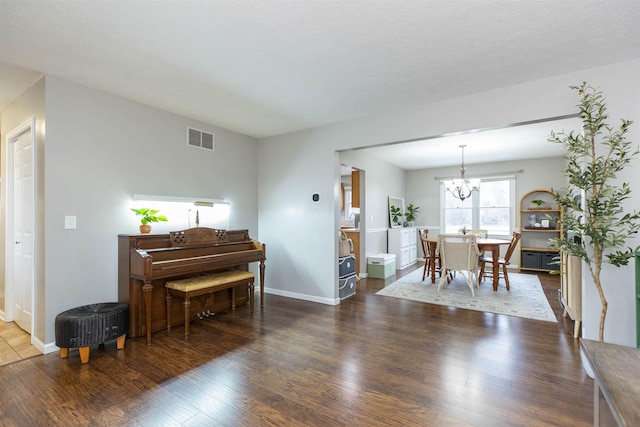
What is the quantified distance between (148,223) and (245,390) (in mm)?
2304

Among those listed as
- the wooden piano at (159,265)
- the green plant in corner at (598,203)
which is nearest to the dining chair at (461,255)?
the green plant in corner at (598,203)

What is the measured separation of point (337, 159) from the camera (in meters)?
4.13

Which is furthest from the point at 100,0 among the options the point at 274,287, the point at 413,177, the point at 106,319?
the point at 413,177

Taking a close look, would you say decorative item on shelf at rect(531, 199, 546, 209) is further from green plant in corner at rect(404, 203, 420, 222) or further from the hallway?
the hallway

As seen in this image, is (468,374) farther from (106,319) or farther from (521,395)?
(106,319)

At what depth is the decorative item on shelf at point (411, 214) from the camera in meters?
7.88

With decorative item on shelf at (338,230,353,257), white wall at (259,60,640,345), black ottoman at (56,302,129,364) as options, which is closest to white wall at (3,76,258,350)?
black ottoman at (56,302,129,364)

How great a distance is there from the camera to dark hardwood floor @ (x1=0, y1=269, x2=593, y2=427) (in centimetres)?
181

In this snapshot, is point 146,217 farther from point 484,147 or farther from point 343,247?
point 484,147

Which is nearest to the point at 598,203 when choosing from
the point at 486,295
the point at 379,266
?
the point at 486,295

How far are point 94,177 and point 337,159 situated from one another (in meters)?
2.82

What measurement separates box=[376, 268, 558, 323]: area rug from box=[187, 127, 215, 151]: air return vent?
3.41 meters

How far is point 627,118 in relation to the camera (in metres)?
2.40

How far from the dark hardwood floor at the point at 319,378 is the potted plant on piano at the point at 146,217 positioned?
1144 millimetres
